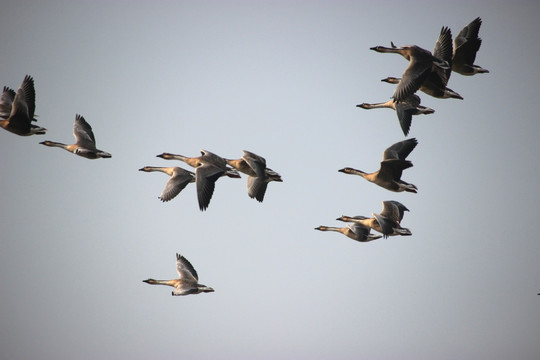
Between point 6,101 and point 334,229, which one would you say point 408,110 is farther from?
point 6,101

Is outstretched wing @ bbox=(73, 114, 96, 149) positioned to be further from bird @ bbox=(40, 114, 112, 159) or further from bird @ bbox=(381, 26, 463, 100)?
bird @ bbox=(381, 26, 463, 100)

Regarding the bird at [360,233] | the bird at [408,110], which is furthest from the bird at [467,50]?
the bird at [360,233]

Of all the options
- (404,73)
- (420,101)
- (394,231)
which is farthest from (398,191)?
(404,73)

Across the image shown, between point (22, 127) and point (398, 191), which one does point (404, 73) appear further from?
point (22, 127)

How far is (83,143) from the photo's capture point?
27828 mm

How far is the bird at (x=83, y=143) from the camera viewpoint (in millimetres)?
26995

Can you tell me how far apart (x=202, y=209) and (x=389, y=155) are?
712 cm

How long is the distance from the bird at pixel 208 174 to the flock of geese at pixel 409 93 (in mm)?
5509

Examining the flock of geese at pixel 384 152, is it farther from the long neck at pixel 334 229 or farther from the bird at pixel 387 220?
the long neck at pixel 334 229

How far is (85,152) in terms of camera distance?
27000 millimetres

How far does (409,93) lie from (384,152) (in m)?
3.84

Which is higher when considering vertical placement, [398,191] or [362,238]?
[398,191]

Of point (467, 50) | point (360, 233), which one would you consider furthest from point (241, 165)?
point (467, 50)

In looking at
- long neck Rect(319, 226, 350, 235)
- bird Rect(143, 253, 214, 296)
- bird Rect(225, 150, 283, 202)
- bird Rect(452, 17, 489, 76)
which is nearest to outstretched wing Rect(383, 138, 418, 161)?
bird Rect(452, 17, 489, 76)
